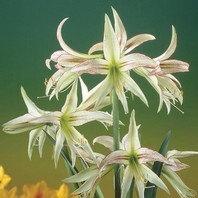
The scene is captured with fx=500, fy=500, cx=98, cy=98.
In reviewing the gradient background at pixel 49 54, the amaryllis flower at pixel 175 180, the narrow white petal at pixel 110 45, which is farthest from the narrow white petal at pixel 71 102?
the gradient background at pixel 49 54

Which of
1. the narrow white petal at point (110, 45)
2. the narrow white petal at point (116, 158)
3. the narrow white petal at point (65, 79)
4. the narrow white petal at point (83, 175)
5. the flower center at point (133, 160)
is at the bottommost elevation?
the narrow white petal at point (83, 175)

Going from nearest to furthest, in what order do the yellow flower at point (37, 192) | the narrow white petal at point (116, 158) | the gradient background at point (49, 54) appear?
the yellow flower at point (37, 192), the narrow white petal at point (116, 158), the gradient background at point (49, 54)

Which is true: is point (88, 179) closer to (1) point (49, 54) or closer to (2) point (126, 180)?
(2) point (126, 180)

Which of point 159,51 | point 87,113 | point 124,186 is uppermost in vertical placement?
point 159,51

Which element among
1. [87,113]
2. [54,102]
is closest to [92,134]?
[54,102]

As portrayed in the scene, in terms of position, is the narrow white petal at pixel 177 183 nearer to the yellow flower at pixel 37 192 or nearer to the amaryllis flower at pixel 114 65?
the amaryllis flower at pixel 114 65

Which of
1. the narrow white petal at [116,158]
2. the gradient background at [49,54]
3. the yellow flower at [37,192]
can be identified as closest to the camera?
the yellow flower at [37,192]

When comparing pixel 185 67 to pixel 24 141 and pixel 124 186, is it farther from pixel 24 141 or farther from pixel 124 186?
pixel 24 141

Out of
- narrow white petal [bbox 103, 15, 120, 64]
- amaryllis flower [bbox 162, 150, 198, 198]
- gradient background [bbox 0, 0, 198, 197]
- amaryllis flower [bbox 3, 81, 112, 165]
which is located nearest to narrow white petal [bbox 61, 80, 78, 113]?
amaryllis flower [bbox 3, 81, 112, 165]
